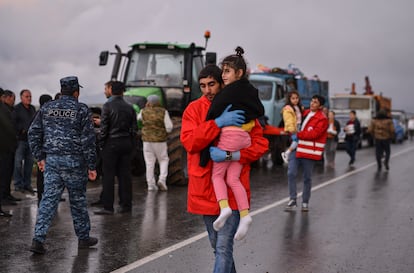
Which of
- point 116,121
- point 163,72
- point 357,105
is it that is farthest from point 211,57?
point 357,105

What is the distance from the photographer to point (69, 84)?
816 centimetres

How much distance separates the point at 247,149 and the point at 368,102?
32.5 meters

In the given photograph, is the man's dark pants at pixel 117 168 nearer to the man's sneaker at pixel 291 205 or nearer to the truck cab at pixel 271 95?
the man's sneaker at pixel 291 205

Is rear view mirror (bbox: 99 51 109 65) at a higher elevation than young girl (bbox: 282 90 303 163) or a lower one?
higher

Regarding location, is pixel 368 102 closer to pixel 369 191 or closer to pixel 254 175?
pixel 254 175

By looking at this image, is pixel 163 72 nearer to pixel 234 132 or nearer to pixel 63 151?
pixel 63 151

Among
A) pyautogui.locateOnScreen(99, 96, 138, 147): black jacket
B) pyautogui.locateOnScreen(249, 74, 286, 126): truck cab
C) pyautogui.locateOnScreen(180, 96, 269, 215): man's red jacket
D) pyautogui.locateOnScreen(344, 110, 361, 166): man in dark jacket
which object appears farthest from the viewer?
pyautogui.locateOnScreen(344, 110, 361, 166): man in dark jacket

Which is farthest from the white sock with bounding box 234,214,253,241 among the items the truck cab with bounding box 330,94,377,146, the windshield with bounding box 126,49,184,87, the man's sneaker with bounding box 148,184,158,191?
the truck cab with bounding box 330,94,377,146

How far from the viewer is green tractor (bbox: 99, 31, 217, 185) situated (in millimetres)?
15844

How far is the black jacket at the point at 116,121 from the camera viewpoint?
1102 cm

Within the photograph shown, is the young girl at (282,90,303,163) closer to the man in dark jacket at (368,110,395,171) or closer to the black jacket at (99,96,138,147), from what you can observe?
the black jacket at (99,96,138,147)

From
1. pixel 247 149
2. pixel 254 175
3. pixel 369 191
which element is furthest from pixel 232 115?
pixel 254 175

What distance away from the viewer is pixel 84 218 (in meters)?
8.23

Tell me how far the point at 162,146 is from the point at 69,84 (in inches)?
231
